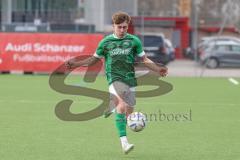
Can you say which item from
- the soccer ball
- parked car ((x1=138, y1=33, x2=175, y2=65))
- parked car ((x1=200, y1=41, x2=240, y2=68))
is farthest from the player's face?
parked car ((x1=200, y1=41, x2=240, y2=68))

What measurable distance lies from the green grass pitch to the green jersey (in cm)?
106

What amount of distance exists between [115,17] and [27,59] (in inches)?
858

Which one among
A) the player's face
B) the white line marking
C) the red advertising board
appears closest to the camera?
the player's face

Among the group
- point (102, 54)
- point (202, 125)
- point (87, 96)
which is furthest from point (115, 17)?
point (87, 96)

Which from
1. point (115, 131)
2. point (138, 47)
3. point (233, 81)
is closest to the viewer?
point (138, 47)

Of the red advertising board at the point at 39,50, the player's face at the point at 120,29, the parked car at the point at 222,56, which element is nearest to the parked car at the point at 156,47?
the parked car at the point at 222,56

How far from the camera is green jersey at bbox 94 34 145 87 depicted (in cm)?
1052

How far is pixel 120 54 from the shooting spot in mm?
10523

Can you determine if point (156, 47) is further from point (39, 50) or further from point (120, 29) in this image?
point (120, 29)

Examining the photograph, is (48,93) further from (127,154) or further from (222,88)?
(127,154)

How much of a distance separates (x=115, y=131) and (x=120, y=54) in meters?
2.93

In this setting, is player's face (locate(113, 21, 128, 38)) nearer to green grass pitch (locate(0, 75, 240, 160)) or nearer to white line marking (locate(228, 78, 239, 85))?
green grass pitch (locate(0, 75, 240, 160))

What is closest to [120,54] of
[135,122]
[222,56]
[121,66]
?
[121,66]

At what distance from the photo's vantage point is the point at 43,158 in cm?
998
